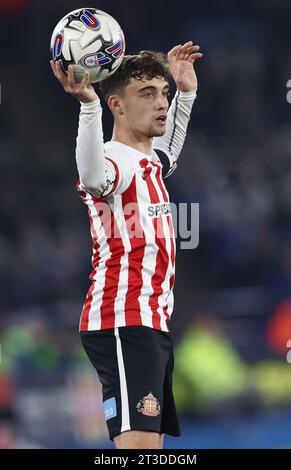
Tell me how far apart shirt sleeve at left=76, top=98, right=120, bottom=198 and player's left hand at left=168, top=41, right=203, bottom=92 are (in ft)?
3.45

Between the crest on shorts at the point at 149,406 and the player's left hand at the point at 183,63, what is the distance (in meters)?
1.63

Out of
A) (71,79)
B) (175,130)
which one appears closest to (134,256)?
(71,79)

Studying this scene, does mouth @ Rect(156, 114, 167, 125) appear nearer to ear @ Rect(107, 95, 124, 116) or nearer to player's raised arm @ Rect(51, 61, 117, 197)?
ear @ Rect(107, 95, 124, 116)

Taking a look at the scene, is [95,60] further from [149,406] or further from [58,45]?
[149,406]

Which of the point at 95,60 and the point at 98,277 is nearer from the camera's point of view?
the point at 95,60

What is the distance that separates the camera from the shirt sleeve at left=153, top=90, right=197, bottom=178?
4820 millimetres

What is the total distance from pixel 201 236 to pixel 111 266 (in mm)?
6705

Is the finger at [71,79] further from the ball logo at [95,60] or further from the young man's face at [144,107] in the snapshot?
the young man's face at [144,107]

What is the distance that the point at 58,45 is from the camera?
4.06 metres

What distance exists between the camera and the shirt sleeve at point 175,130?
15.8ft

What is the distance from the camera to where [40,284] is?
10250 mm

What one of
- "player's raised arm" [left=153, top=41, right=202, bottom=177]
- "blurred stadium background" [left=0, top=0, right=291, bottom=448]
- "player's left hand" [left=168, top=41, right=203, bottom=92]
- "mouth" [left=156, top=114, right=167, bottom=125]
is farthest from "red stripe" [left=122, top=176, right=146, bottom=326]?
"blurred stadium background" [left=0, top=0, right=291, bottom=448]

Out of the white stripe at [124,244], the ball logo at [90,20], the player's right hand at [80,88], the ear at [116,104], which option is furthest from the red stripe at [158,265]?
the ball logo at [90,20]
